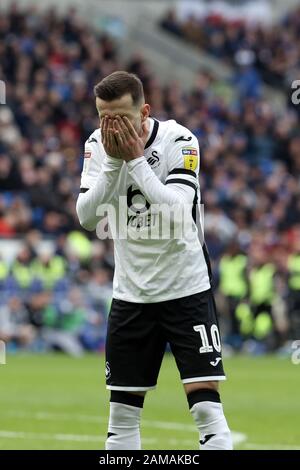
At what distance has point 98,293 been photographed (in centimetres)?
2247

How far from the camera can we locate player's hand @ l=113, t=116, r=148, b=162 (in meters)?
6.73

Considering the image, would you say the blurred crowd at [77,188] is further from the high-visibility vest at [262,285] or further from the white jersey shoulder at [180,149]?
the white jersey shoulder at [180,149]

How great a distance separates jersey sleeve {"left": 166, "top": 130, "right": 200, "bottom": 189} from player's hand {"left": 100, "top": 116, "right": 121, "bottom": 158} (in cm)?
39

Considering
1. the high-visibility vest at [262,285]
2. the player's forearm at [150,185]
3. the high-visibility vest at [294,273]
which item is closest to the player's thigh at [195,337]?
the player's forearm at [150,185]

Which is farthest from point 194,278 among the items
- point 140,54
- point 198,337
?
point 140,54

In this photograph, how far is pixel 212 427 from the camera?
6809 mm

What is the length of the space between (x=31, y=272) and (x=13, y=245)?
0.88m

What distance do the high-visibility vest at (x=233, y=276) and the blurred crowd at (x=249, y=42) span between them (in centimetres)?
1234

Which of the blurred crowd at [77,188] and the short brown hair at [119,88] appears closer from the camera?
the short brown hair at [119,88]

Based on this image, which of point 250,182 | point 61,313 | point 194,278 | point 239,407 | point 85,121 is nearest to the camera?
point 194,278

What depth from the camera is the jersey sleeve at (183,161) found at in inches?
275

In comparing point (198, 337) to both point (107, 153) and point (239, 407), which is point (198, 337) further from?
point (239, 407)

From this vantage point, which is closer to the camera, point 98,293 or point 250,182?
point 98,293
